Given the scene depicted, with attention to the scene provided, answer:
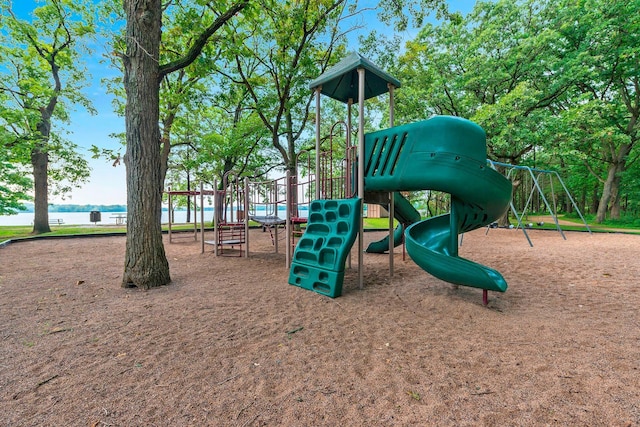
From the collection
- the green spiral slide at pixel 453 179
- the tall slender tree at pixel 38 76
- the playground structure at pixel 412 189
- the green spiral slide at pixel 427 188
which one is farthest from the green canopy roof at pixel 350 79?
the tall slender tree at pixel 38 76

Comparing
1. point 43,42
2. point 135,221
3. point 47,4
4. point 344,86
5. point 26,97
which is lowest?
point 135,221

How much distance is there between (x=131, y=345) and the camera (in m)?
2.54

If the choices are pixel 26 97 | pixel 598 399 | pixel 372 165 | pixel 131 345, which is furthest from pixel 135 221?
pixel 26 97

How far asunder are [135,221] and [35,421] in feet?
10.5

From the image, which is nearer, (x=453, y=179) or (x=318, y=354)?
(x=318, y=354)

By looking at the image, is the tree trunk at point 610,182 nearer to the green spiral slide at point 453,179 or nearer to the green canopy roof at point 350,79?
the green spiral slide at point 453,179

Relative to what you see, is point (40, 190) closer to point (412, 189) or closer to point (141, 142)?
point (141, 142)

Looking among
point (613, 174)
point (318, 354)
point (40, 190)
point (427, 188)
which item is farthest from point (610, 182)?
point (40, 190)

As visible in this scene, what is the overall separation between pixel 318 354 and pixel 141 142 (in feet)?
13.2

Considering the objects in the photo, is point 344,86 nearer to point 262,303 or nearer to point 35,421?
point 262,303

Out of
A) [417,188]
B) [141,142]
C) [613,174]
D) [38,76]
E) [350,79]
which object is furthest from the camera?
[613,174]

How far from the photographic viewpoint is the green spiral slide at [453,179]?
3.53 meters

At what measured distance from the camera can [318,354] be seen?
241 cm

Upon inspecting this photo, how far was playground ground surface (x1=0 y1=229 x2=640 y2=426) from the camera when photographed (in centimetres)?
172
